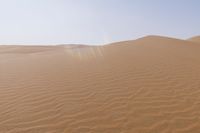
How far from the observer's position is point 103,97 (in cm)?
629

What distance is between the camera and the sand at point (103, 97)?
500 centimetres

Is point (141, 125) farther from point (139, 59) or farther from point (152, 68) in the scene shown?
point (139, 59)

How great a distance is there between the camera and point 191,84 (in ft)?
24.4

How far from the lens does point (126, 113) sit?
5.45m

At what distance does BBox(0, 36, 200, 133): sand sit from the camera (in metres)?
5.00

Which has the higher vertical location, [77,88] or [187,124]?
[77,88]

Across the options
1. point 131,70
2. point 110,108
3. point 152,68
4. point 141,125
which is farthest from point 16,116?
point 152,68

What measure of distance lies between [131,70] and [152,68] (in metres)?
0.80

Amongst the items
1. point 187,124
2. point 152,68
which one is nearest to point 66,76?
point 152,68

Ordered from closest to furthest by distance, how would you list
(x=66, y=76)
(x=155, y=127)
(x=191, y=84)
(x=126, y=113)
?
1. (x=155, y=127)
2. (x=126, y=113)
3. (x=191, y=84)
4. (x=66, y=76)

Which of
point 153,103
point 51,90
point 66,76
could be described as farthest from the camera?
point 66,76

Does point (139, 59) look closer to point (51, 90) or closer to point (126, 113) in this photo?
point (51, 90)

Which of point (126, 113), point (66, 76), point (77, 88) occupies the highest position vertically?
point (66, 76)

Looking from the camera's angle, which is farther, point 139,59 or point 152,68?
point 139,59
